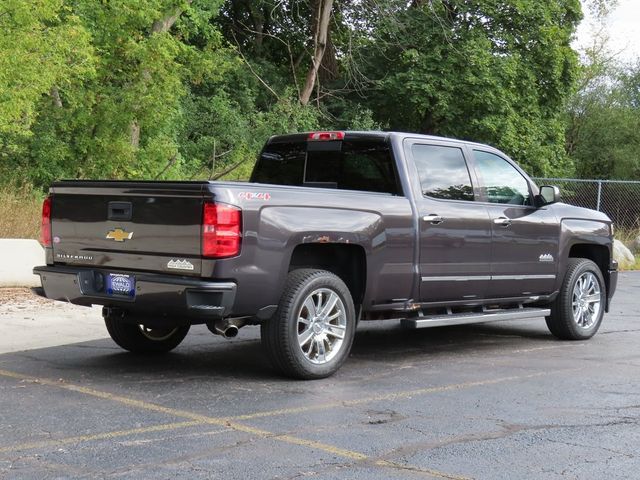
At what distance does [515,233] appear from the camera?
8.66m

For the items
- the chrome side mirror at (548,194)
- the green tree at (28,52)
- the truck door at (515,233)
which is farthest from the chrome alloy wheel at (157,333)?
the green tree at (28,52)

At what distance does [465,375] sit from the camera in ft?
24.0

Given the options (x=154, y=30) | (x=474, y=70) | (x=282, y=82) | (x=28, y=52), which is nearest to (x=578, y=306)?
(x=28, y=52)

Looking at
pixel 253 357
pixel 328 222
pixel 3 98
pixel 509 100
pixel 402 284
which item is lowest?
pixel 253 357

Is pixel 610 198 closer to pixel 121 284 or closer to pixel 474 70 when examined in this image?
pixel 474 70

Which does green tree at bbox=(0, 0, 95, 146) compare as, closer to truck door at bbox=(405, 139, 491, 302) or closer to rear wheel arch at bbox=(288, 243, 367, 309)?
truck door at bbox=(405, 139, 491, 302)

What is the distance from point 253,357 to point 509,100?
83.8 ft

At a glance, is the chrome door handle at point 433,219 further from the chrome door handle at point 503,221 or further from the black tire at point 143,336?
the black tire at point 143,336

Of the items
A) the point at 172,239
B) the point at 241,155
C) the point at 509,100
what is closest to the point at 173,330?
the point at 172,239

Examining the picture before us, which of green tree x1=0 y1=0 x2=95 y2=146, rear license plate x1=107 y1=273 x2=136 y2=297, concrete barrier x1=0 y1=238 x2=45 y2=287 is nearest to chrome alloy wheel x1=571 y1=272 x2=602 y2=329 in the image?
A: rear license plate x1=107 y1=273 x2=136 y2=297

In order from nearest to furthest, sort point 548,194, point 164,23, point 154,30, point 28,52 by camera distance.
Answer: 1. point 548,194
2. point 28,52
3. point 154,30
4. point 164,23

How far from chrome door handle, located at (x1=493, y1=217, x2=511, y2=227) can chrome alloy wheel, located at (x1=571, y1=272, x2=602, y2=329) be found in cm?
136

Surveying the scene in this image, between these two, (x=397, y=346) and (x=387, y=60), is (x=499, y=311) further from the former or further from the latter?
(x=387, y=60)

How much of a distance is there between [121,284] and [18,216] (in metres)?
8.87
